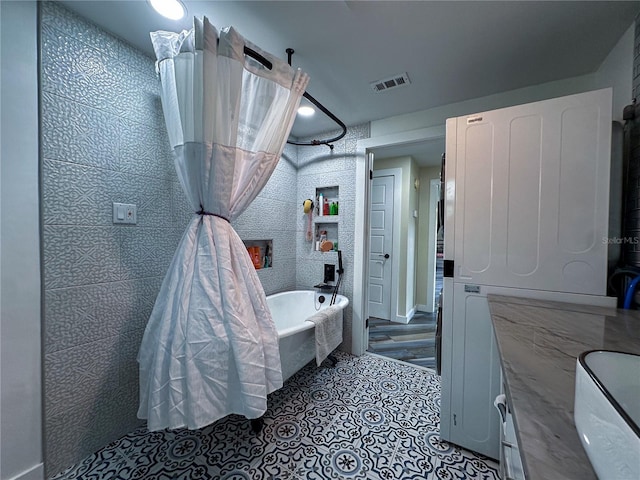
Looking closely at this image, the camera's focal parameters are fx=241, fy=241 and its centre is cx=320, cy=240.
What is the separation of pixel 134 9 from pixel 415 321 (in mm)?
4018

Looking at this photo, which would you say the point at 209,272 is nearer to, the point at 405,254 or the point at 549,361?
the point at 549,361

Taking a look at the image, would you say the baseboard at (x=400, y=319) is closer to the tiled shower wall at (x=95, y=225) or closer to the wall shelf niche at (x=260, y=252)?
the wall shelf niche at (x=260, y=252)

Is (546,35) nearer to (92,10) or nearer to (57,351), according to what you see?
(92,10)

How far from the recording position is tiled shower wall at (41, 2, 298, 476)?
3.85 feet

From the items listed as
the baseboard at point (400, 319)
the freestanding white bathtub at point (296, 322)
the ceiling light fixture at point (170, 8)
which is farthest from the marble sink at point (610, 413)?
the baseboard at point (400, 319)

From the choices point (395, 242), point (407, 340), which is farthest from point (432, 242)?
point (407, 340)

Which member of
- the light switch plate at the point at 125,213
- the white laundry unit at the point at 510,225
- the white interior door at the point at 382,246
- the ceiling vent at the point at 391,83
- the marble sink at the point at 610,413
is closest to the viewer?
the marble sink at the point at 610,413

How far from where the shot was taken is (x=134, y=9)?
1.21 metres

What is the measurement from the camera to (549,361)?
629 mm

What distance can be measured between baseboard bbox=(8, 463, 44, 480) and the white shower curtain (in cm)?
50

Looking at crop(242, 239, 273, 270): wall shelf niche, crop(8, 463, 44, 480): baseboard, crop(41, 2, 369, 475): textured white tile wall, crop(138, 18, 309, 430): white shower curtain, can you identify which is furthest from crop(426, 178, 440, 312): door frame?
crop(8, 463, 44, 480): baseboard

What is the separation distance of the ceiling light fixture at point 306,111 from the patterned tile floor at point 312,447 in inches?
92.5

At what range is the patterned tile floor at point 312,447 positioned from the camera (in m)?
1.24

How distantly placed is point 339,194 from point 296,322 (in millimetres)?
1447
